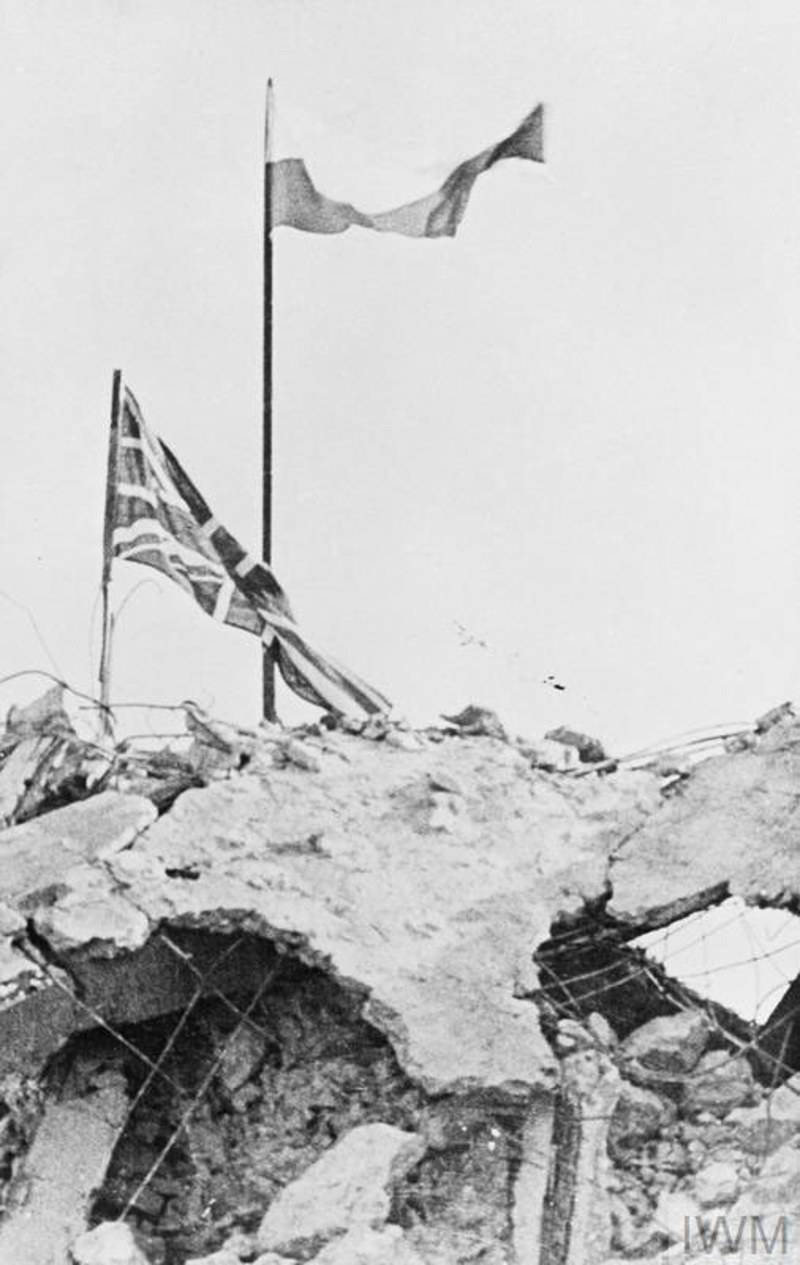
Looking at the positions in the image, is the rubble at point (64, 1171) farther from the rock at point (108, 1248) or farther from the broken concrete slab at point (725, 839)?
the broken concrete slab at point (725, 839)

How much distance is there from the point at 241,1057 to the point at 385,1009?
4.00 feet

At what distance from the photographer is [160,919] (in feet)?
31.4

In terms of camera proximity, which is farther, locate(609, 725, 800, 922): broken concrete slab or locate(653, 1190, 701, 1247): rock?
locate(609, 725, 800, 922): broken concrete slab

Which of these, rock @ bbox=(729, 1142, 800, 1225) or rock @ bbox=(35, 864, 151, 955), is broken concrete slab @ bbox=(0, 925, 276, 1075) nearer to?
rock @ bbox=(35, 864, 151, 955)

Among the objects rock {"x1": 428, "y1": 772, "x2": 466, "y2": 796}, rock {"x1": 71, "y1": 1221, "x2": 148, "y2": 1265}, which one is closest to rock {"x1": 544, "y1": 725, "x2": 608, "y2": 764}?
rock {"x1": 428, "y1": 772, "x2": 466, "y2": 796}

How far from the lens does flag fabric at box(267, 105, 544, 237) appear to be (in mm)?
13477

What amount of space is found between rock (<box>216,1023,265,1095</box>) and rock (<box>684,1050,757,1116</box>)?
7.60 feet

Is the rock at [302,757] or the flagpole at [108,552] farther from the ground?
the flagpole at [108,552]

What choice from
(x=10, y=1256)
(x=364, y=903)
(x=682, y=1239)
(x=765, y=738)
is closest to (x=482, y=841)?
(x=364, y=903)

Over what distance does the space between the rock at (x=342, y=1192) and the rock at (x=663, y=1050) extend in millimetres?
1356

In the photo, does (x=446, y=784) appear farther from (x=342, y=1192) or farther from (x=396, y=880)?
(x=342, y=1192)

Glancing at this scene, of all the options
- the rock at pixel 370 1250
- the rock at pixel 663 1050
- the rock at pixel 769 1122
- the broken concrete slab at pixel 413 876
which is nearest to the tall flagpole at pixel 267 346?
the broken concrete slab at pixel 413 876

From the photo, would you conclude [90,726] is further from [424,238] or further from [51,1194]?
[424,238]

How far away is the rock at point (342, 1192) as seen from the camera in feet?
28.2
